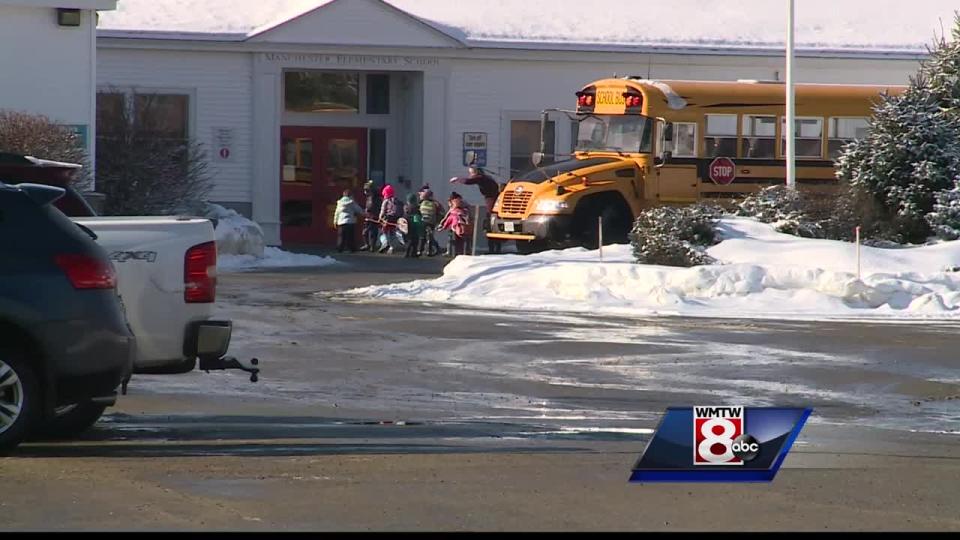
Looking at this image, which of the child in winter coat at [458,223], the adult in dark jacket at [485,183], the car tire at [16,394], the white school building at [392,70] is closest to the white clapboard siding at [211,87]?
the white school building at [392,70]

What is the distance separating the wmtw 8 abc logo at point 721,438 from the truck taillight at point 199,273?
4.69 m

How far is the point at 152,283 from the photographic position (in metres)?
11.1

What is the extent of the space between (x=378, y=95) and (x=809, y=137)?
35.9 ft

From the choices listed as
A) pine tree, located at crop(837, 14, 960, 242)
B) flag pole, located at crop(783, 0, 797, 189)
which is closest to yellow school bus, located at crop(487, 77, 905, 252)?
flag pole, located at crop(783, 0, 797, 189)

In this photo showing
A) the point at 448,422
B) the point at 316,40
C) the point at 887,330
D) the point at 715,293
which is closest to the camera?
the point at 448,422

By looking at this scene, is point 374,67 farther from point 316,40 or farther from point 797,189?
point 797,189

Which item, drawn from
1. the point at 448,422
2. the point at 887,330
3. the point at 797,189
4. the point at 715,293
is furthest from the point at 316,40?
the point at 448,422

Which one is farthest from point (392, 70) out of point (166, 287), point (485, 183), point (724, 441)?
point (724, 441)

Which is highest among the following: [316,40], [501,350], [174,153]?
[316,40]

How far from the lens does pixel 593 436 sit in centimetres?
1124

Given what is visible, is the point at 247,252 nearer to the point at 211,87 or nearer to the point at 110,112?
the point at 110,112

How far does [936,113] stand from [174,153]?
1421 centimetres

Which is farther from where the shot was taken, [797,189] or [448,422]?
[797,189]

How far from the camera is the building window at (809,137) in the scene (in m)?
31.6
